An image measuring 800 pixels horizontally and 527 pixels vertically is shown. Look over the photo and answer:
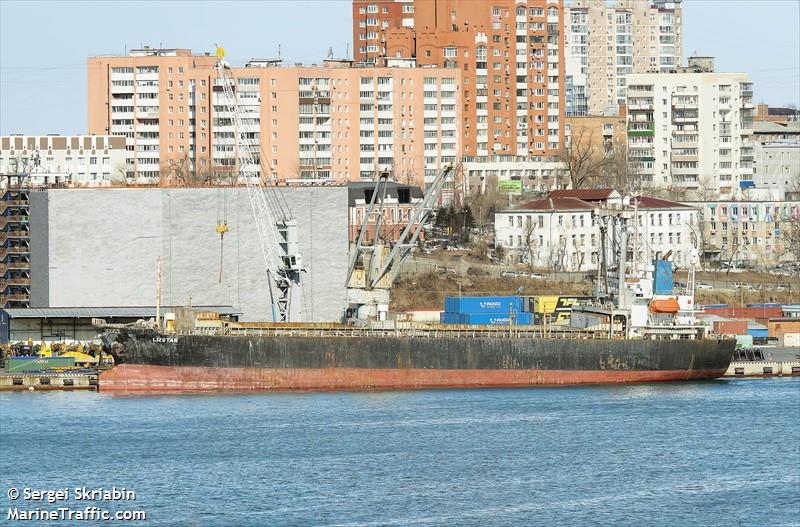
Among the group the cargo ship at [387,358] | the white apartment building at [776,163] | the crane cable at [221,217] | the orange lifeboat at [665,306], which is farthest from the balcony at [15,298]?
the white apartment building at [776,163]

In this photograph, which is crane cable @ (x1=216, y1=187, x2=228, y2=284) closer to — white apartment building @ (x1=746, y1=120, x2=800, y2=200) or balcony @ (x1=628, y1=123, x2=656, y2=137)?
balcony @ (x1=628, y1=123, x2=656, y2=137)

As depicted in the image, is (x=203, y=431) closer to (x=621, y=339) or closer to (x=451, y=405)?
(x=451, y=405)

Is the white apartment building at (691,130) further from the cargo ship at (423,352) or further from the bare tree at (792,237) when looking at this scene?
the cargo ship at (423,352)

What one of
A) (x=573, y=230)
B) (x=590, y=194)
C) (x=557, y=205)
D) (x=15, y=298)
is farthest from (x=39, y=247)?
(x=590, y=194)

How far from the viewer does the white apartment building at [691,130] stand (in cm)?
13900

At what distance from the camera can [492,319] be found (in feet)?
253

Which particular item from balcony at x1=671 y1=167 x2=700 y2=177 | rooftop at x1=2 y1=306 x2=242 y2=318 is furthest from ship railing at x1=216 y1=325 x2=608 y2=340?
balcony at x1=671 y1=167 x2=700 y2=177

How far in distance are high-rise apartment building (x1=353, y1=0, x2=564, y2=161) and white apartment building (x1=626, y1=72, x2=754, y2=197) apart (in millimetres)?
7468

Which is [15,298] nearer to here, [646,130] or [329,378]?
[329,378]

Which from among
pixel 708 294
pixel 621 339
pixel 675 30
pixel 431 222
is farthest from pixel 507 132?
pixel 621 339

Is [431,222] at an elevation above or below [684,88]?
below

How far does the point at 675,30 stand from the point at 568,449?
490 feet

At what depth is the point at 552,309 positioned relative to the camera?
81.0 meters

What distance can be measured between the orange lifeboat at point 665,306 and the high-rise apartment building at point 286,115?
5801 cm
